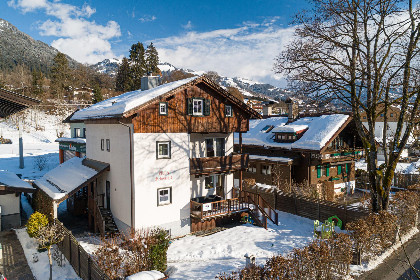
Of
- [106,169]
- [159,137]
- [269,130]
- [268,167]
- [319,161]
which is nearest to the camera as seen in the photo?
[159,137]

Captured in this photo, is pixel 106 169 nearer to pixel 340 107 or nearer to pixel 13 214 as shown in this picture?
pixel 13 214

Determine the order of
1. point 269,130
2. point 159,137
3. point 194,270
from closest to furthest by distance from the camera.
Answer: point 194,270
point 159,137
point 269,130

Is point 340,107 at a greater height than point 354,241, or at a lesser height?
greater

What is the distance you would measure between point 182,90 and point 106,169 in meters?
7.69

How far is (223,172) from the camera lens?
21.5 metres

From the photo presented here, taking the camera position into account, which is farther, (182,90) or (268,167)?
(268,167)

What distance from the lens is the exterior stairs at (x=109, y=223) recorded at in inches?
761

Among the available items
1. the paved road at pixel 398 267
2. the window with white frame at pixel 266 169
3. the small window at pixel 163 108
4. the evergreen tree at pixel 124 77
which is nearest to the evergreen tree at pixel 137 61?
the evergreen tree at pixel 124 77

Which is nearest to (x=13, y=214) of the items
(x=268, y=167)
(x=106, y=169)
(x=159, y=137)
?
(x=106, y=169)

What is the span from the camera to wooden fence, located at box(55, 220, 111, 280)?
1125 cm

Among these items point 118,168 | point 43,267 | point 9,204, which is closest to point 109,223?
point 118,168

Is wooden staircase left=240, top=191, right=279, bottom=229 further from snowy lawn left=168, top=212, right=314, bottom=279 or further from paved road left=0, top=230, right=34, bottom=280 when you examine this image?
paved road left=0, top=230, right=34, bottom=280

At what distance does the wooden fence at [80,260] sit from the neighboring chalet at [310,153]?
1973 cm

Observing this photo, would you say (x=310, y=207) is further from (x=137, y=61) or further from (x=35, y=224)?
(x=137, y=61)
